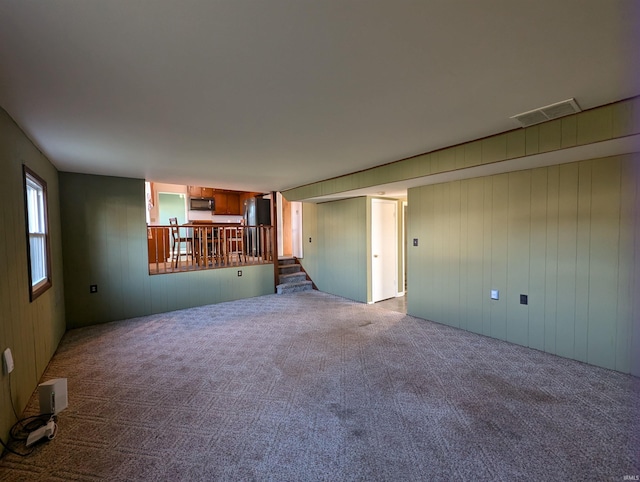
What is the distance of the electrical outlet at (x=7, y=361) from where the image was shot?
6.39ft

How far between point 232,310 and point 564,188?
4.96 metres

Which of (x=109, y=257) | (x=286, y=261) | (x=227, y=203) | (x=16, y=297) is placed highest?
(x=227, y=203)

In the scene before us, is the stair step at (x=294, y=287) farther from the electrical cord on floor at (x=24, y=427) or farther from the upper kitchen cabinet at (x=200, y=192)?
the upper kitchen cabinet at (x=200, y=192)

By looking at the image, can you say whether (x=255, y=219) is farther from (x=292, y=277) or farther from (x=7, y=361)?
(x=7, y=361)

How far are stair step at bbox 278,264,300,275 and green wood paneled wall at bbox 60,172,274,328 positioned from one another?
2.20 meters

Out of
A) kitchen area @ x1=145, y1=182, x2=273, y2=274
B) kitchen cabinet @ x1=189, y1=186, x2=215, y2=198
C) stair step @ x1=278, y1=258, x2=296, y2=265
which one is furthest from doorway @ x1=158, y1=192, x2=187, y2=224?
stair step @ x1=278, y1=258, x2=296, y2=265

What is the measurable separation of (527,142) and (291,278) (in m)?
5.24

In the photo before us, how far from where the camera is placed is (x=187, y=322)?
14.7ft

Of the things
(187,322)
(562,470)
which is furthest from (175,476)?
(187,322)

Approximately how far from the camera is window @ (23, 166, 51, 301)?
301 centimetres

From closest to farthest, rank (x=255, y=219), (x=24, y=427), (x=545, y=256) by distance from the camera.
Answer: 1. (x=24, y=427)
2. (x=545, y=256)
3. (x=255, y=219)

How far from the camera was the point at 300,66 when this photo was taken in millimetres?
1655

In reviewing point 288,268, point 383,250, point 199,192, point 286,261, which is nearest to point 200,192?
point 199,192

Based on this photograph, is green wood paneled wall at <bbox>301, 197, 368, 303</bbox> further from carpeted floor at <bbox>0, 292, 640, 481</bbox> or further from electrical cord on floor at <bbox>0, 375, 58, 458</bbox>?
electrical cord on floor at <bbox>0, 375, 58, 458</bbox>
